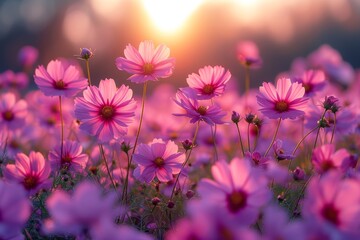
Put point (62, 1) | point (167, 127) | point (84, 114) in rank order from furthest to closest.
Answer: point (62, 1), point (167, 127), point (84, 114)

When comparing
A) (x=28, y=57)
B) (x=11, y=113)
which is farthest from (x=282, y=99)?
(x=28, y=57)

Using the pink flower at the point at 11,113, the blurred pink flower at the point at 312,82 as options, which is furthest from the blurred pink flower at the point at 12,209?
the pink flower at the point at 11,113

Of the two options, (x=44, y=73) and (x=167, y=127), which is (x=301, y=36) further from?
(x=44, y=73)

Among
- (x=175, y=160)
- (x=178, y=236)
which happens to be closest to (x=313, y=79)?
(x=175, y=160)

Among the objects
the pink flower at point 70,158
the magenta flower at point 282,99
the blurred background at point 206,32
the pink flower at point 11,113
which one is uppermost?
the magenta flower at point 282,99

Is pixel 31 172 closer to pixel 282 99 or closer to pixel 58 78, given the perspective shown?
pixel 58 78

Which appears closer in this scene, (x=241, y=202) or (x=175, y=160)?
(x=241, y=202)

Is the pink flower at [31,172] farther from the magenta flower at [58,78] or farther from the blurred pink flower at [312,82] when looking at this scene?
the blurred pink flower at [312,82]
